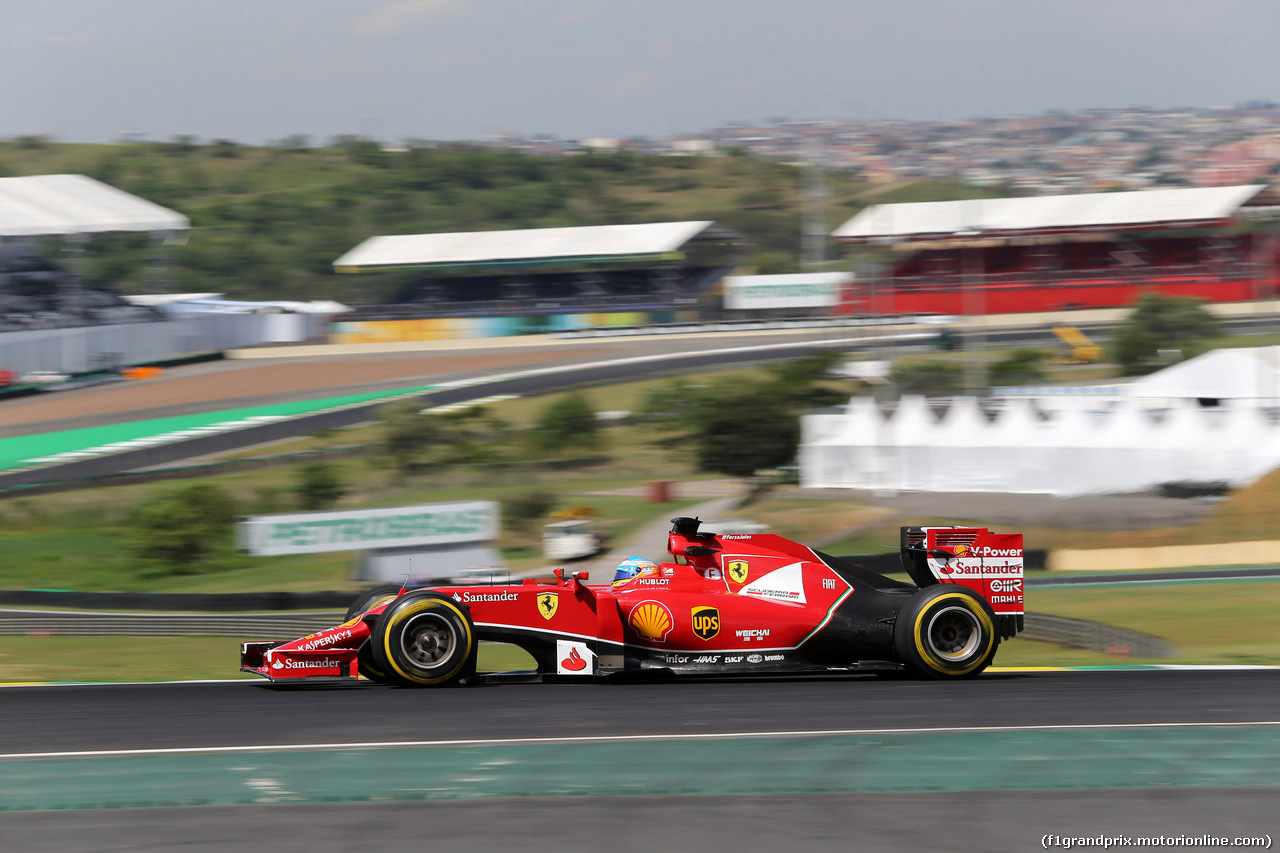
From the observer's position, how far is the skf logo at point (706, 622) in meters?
9.98

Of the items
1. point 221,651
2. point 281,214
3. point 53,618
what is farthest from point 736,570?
point 281,214

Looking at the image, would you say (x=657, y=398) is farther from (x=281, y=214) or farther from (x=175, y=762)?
(x=281, y=214)

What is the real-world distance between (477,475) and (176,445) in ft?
30.1

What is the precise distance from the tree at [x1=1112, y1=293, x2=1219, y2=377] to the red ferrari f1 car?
137ft

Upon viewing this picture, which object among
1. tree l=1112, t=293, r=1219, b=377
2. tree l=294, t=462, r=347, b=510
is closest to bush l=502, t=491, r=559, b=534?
tree l=294, t=462, r=347, b=510

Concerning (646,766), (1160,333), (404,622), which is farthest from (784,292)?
(646,766)

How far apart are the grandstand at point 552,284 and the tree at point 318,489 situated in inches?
1333

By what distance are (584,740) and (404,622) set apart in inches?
88.4

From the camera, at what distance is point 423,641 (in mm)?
9648

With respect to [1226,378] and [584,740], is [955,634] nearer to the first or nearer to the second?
[584,740]

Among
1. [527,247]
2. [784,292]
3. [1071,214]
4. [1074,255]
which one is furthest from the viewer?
[527,247]

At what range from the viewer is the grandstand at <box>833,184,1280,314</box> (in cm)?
6372

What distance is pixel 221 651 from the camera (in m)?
16.4

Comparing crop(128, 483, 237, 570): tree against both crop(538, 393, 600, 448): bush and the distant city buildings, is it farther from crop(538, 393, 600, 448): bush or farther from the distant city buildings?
the distant city buildings
